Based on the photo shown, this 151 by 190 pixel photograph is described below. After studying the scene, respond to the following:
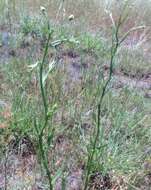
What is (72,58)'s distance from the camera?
3.99 m

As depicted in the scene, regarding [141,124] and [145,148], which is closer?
[145,148]

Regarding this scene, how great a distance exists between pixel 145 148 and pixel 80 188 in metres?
0.55

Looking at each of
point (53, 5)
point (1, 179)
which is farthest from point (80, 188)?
point (53, 5)

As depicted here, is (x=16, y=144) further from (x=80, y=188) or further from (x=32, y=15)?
(x=32, y=15)

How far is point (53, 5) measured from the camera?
16.4 ft

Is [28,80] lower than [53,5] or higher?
lower

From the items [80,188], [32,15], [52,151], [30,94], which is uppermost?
[32,15]

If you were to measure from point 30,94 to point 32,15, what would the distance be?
91.6 inches

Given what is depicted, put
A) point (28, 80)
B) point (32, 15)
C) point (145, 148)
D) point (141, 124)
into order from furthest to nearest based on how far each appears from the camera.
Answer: point (32, 15) → point (28, 80) → point (141, 124) → point (145, 148)

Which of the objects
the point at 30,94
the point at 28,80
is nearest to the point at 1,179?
the point at 30,94

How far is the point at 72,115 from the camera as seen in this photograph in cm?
257

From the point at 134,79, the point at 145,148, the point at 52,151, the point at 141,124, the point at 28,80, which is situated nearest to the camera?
the point at 52,151

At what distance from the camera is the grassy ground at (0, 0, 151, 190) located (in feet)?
6.76

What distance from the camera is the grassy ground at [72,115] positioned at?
81.1 inches
